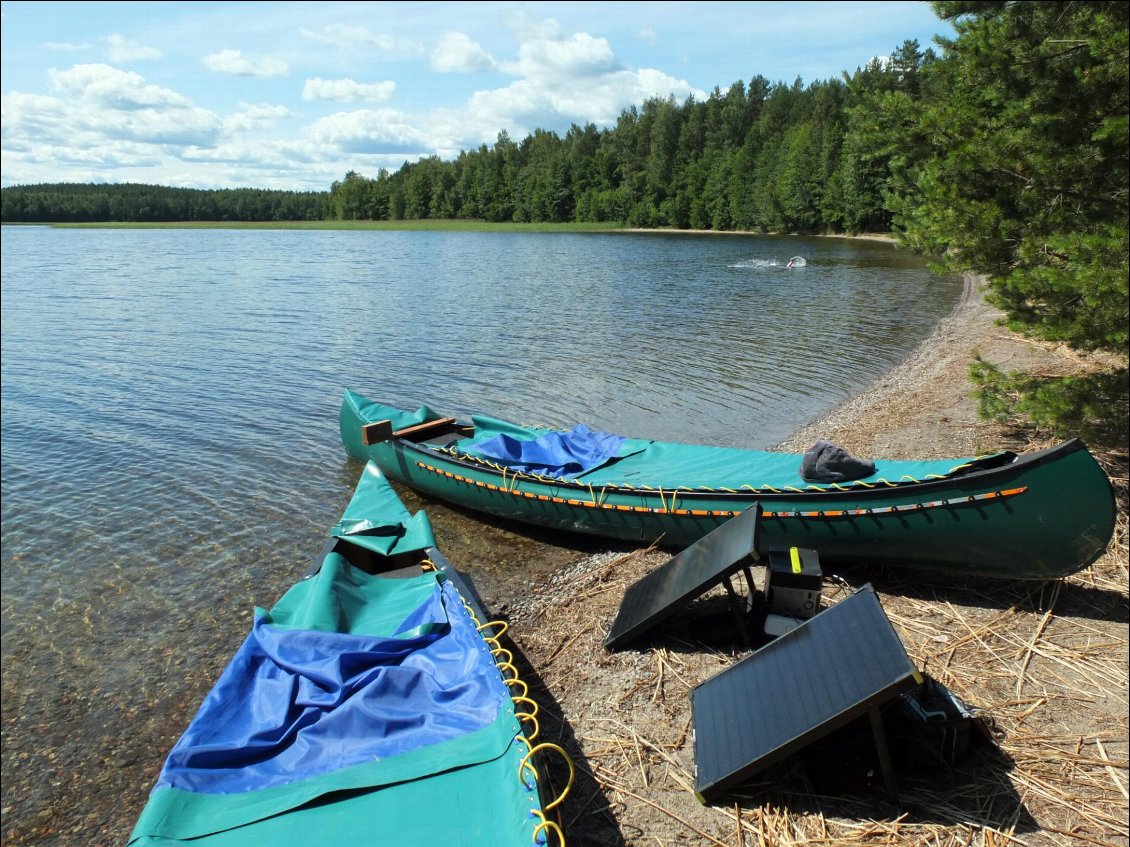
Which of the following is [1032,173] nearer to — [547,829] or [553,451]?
[553,451]

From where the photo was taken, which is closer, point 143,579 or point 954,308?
point 143,579

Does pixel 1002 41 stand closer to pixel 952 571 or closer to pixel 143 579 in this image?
pixel 952 571

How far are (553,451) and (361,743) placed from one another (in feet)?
19.1

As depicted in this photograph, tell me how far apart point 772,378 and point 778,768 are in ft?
49.2

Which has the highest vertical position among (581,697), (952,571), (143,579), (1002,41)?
(1002,41)

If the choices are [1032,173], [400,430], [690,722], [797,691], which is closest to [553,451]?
[400,430]

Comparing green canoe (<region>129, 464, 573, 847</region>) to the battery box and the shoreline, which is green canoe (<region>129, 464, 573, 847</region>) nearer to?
the battery box

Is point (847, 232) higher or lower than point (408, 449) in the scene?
higher

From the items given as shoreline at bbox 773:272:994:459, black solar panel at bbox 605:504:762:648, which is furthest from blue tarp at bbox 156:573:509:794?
shoreline at bbox 773:272:994:459

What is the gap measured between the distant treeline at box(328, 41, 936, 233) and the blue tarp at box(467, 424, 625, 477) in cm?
5722

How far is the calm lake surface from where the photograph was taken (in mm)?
7238

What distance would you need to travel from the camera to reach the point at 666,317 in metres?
→ 28.2

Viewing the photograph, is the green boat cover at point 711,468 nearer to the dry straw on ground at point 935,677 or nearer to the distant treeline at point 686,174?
the dry straw on ground at point 935,677

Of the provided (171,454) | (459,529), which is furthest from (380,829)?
(171,454)
